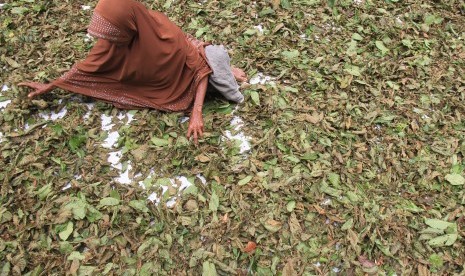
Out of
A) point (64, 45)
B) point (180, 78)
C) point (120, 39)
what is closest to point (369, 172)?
point (180, 78)

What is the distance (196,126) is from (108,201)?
0.82 metres

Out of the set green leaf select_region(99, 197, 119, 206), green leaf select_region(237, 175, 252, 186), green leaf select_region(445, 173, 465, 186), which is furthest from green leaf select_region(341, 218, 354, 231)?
green leaf select_region(99, 197, 119, 206)

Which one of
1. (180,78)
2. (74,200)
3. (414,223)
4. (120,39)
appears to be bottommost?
(414,223)

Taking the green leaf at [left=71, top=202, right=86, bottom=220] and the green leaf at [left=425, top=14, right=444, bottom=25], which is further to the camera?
the green leaf at [left=425, top=14, right=444, bottom=25]

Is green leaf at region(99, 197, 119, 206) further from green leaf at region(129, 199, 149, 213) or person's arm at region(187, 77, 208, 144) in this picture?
person's arm at region(187, 77, 208, 144)

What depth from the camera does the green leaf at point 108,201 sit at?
2701 mm

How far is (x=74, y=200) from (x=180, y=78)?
1147 millimetres

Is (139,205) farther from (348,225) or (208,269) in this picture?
(348,225)

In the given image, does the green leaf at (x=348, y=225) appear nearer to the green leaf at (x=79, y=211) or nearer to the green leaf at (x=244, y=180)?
the green leaf at (x=244, y=180)

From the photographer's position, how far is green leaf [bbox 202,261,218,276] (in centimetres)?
245

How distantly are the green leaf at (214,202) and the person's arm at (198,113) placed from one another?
49cm

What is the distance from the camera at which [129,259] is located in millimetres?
2518

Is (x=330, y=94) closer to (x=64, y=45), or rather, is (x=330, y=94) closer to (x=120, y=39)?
(x=120, y=39)

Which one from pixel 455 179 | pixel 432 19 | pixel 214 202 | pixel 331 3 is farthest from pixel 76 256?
pixel 432 19
